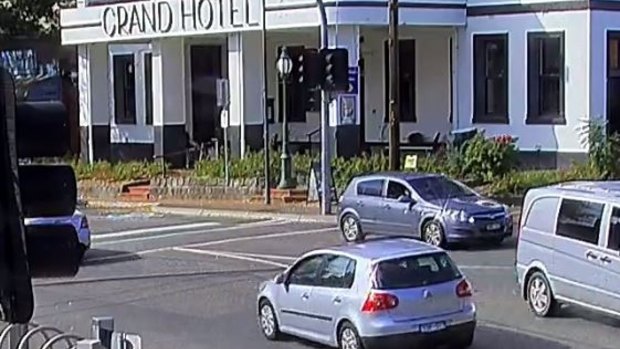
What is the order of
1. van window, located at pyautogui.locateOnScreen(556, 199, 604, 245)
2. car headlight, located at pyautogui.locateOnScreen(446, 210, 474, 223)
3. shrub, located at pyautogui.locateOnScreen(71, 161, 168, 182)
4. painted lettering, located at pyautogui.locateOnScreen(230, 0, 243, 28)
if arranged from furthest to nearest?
shrub, located at pyautogui.locateOnScreen(71, 161, 168, 182) → painted lettering, located at pyautogui.locateOnScreen(230, 0, 243, 28) → car headlight, located at pyautogui.locateOnScreen(446, 210, 474, 223) → van window, located at pyautogui.locateOnScreen(556, 199, 604, 245)

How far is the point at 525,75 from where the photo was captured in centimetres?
3500

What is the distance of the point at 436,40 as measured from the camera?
128 feet

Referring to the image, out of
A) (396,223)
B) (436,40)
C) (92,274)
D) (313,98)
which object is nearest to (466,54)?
(436,40)

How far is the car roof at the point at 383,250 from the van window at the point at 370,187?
9957 mm

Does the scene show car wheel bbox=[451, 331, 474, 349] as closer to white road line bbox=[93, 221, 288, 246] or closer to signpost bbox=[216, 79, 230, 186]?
white road line bbox=[93, 221, 288, 246]

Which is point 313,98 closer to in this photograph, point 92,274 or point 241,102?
point 241,102

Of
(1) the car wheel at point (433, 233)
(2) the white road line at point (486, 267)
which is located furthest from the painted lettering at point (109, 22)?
(2) the white road line at point (486, 267)

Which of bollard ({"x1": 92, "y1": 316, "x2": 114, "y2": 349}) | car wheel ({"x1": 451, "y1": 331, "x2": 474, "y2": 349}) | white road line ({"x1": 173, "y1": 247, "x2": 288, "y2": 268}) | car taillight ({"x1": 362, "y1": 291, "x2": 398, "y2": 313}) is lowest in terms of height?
white road line ({"x1": 173, "y1": 247, "x2": 288, "y2": 268})

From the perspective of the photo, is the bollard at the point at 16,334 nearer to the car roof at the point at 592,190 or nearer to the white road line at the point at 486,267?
the car roof at the point at 592,190

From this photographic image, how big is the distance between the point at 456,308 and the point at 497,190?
1665 centimetres

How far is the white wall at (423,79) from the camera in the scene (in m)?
38.4

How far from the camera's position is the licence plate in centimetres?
1506

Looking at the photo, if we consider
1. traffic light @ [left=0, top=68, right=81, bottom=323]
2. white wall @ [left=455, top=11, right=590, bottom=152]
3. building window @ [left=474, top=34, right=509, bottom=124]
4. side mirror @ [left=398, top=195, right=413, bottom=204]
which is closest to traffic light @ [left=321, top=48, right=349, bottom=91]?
side mirror @ [left=398, top=195, right=413, bottom=204]

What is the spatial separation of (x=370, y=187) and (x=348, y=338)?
37.7ft
